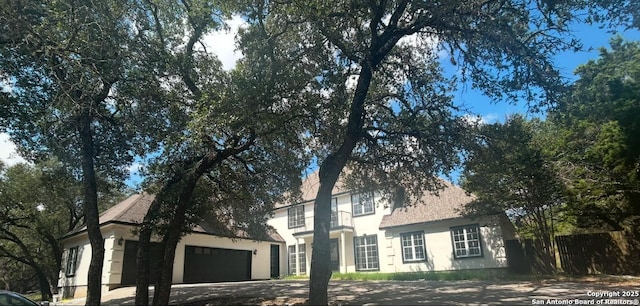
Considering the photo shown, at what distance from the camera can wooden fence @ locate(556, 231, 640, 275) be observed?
15.8 metres

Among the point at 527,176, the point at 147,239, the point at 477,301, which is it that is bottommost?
the point at 477,301

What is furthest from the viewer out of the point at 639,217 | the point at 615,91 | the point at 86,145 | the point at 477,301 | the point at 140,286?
the point at 615,91

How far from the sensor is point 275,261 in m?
27.7

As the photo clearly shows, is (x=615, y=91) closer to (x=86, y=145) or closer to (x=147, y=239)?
(x=147, y=239)

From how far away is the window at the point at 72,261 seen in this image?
2066 cm

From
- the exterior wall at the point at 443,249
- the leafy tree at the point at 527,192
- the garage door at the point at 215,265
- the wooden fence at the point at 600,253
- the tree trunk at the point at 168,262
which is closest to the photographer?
the tree trunk at the point at 168,262

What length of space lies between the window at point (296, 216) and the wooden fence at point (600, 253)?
16.1 m

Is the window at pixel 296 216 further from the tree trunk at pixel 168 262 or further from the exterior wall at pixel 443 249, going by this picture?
the tree trunk at pixel 168 262

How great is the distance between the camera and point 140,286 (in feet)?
33.8

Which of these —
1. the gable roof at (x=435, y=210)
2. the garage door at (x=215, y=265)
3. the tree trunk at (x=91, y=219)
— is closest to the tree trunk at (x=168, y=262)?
the tree trunk at (x=91, y=219)

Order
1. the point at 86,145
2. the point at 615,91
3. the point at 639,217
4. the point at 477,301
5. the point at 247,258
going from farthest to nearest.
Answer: the point at 247,258
the point at 615,91
the point at 639,217
the point at 86,145
the point at 477,301

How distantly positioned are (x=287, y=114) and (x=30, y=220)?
25.2 m

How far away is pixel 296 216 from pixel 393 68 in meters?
18.2

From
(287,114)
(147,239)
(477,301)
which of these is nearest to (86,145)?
(147,239)
